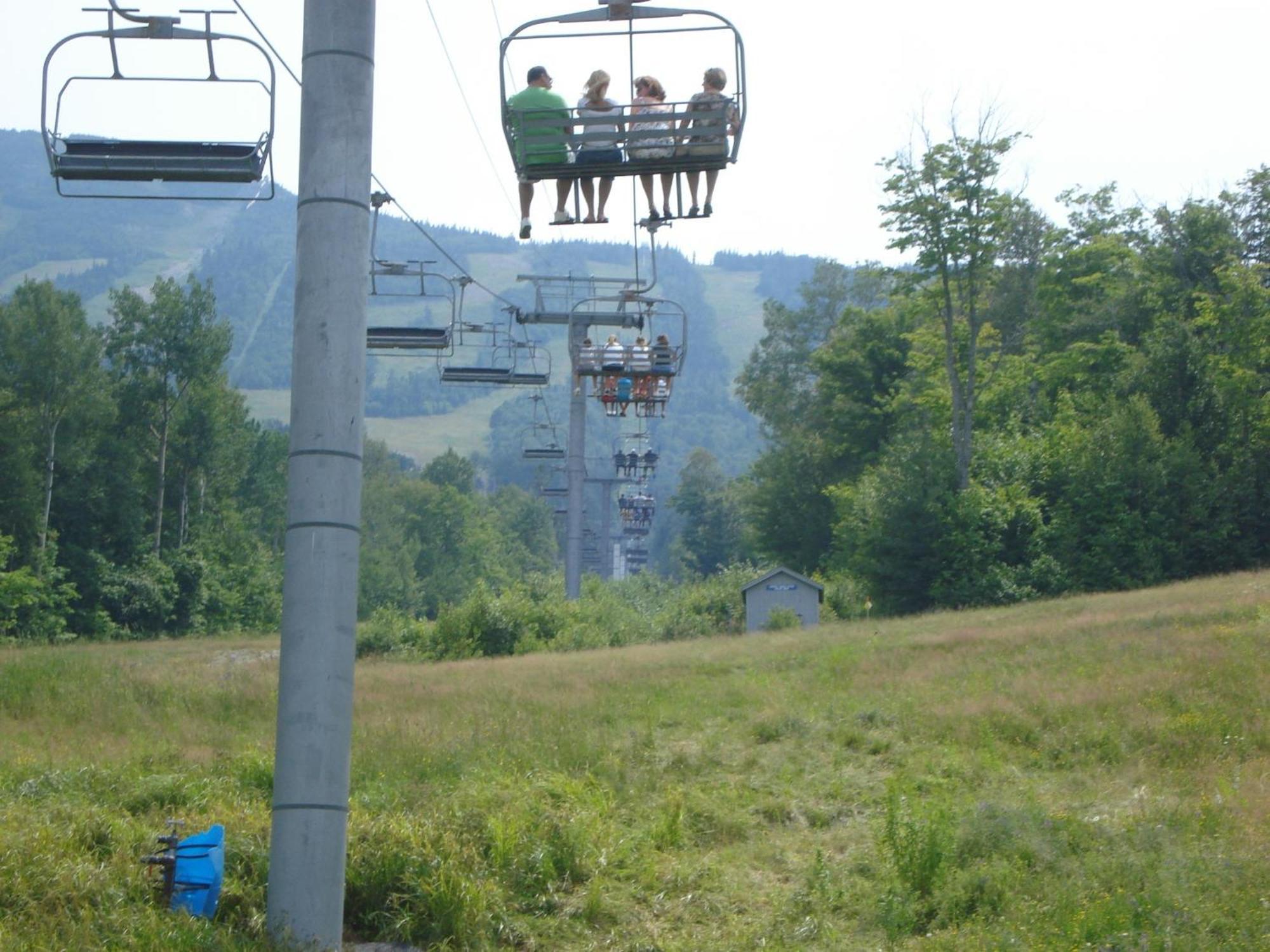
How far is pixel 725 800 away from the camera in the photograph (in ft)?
48.9

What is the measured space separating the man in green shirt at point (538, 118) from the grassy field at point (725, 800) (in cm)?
541

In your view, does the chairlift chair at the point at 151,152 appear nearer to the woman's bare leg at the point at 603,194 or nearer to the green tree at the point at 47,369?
the woman's bare leg at the point at 603,194

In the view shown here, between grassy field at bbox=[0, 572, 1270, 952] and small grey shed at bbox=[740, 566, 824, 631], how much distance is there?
13828mm

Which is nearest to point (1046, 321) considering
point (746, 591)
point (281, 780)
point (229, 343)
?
point (746, 591)

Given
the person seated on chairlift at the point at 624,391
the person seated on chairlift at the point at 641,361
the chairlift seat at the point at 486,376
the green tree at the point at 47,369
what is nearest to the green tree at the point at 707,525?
the green tree at the point at 47,369

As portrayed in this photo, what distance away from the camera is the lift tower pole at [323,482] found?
24.4ft

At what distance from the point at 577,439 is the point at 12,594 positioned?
3334 centimetres

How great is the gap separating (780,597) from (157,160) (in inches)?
1219

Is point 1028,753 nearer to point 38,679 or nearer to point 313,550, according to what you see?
point 313,550

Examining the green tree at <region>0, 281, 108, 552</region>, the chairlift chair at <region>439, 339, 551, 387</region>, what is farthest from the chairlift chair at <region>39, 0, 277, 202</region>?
the green tree at <region>0, 281, 108, 552</region>

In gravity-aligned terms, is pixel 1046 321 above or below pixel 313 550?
above

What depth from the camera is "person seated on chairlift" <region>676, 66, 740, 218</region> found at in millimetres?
10664

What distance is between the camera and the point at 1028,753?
16.6 m

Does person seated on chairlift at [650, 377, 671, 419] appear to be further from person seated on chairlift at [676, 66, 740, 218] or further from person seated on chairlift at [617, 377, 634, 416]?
person seated on chairlift at [676, 66, 740, 218]
